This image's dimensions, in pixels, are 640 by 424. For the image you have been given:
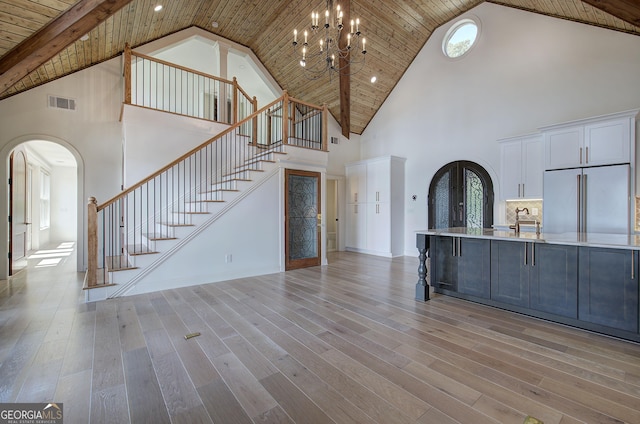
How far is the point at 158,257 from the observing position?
436cm

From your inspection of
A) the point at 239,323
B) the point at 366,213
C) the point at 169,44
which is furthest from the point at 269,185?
the point at 169,44

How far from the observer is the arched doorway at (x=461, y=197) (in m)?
6.29

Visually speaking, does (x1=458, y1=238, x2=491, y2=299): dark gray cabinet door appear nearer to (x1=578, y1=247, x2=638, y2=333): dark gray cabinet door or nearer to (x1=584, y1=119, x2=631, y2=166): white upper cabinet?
(x1=578, y1=247, x2=638, y2=333): dark gray cabinet door

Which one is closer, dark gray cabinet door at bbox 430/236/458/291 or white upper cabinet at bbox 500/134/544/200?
dark gray cabinet door at bbox 430/236/458/291

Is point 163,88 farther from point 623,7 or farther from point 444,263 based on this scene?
point 623,7

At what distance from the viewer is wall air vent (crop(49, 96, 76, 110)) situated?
5316mm

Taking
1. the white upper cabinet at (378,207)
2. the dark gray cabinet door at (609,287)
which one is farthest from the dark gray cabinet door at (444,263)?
the white upper cabinet at (378,207)

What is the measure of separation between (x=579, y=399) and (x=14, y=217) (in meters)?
8.71

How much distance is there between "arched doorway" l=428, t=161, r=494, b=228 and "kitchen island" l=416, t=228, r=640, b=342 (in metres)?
2.94

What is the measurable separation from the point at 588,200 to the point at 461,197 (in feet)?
8.03

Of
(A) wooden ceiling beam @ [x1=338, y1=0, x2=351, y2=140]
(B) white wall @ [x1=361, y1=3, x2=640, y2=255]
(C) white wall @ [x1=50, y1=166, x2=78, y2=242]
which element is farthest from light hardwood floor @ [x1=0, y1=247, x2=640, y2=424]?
(C) white wall @ [x1=50, y1=166, x2=78, y2=242]

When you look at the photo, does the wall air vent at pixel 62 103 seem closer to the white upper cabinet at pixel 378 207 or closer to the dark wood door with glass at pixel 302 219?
the dark wood door with glass at pixel 302 219

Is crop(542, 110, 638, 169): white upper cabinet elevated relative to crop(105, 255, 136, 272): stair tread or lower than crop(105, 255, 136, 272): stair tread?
elevated

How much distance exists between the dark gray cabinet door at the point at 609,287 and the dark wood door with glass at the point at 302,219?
4369 millimetres
